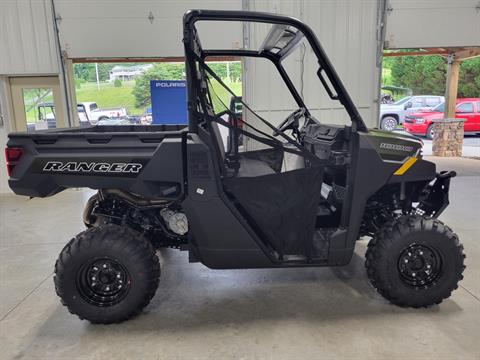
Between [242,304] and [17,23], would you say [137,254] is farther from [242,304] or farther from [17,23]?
[17,23]

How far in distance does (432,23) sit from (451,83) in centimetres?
424

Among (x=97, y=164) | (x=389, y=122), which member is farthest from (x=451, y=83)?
(x=97, y=164)

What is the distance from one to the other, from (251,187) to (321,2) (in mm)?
4888

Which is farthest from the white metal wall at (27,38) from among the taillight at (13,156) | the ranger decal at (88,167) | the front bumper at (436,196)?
the front bumper at (436,196)

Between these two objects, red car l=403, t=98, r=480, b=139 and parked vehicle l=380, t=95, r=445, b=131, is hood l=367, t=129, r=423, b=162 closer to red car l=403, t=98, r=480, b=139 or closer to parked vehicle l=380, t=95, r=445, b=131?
red car l=403, t=98, r=480, b=139

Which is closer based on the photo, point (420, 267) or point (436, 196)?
point (420, 267)

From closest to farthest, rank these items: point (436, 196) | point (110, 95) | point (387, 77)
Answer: point (436, 196) < point (110, 95) < point (387, 77)

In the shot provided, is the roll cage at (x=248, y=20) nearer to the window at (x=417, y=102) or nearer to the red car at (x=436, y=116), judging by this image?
the red car at (x=436, y=116)

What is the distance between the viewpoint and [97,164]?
7.63 ft

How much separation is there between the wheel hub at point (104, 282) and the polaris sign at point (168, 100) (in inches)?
191

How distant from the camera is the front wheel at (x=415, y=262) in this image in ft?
8.13

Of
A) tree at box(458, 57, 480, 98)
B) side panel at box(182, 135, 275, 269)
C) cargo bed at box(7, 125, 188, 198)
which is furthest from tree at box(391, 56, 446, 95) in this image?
cargo bed at box(7, 125, 188, 198)

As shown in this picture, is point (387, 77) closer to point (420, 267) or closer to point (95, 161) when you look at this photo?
point (420, 267)

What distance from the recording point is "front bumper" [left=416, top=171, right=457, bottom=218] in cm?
269
